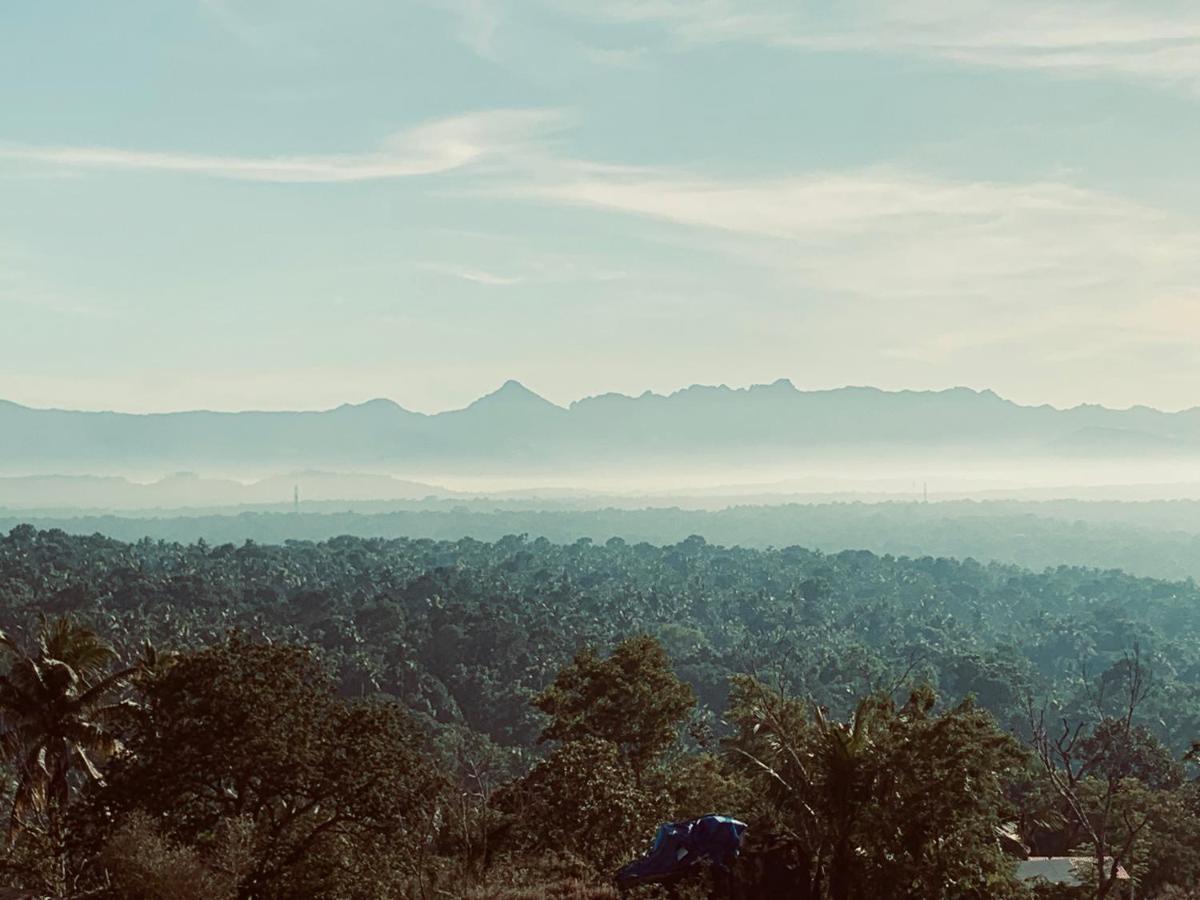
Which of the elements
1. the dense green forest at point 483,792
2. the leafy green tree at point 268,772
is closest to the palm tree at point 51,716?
the dense green forest at point 483,792

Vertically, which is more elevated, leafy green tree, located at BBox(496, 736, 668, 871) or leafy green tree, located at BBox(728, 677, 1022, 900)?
leafy green tree, located at BBox(728, 677, 1022, 900)

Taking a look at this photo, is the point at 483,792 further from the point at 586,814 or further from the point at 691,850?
the point at 691,850

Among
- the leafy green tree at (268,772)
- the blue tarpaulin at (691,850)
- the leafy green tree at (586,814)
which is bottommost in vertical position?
the leafy green tree at (586,814)

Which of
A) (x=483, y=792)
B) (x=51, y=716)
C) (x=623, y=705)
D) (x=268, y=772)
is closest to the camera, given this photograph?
(x=268, y=772)

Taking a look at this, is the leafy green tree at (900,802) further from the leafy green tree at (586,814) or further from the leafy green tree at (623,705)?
the leafy green tree at (623,705)

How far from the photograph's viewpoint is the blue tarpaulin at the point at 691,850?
3086cm

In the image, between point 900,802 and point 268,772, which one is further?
point 268,772

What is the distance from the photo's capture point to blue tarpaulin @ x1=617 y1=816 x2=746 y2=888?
3086 centimetres

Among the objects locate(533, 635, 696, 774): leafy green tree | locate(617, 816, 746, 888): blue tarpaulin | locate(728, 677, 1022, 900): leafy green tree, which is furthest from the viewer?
locate(533, 635, 696, 774): leafy green tree

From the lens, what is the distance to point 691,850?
102 feet

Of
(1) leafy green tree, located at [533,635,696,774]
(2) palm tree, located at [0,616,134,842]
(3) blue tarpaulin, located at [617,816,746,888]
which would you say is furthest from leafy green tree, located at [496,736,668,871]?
(1) leafy green tree, located at [533,635,696,774]

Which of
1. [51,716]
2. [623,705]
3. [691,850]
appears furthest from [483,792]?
[623,705]

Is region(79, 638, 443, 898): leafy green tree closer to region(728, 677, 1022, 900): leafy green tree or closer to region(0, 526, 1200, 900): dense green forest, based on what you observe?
region(0, 526, 1200, 900): dense green forest

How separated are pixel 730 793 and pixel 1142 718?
11949 centimetres
